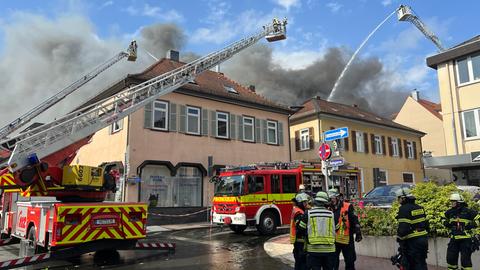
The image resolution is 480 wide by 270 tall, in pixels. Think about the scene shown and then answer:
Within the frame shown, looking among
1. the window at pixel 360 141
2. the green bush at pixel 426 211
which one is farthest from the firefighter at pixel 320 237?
the window at pixel 360 141

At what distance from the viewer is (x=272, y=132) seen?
25.6 metres

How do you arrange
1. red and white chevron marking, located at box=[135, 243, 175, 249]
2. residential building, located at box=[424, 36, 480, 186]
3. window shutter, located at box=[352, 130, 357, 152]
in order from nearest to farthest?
1. red and white chevron marking, located at box=[135, 243, 175, 249]
2. residential building, located at box=[424, 36, 480, 186]
3. window shutter, located at box=[352, 130, 357, 152]

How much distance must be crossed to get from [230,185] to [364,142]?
20233 millimetres

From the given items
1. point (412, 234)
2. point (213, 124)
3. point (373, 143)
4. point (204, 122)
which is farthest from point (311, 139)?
point (412, 234)

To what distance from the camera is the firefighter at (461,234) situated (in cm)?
675

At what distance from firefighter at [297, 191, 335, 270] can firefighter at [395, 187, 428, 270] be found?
4.69 ft

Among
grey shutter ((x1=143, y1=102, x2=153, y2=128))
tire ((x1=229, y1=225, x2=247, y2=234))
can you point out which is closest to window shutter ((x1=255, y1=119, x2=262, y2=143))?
grey shutter ((x1=143, y1=102, x2=153, y2=128))

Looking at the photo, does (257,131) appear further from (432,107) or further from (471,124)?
(432,107)

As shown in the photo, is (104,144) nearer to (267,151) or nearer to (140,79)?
(140,79)

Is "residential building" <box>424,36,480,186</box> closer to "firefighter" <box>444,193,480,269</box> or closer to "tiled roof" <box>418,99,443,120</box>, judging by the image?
"firefighter" <box>444,193,480,269</box>

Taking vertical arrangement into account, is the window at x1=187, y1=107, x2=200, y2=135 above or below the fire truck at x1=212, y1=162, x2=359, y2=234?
above

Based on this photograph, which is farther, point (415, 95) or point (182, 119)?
point (415, 95)

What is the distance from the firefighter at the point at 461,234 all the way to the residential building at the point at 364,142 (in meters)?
21.3

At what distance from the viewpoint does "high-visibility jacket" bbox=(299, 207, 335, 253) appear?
18.5ft
